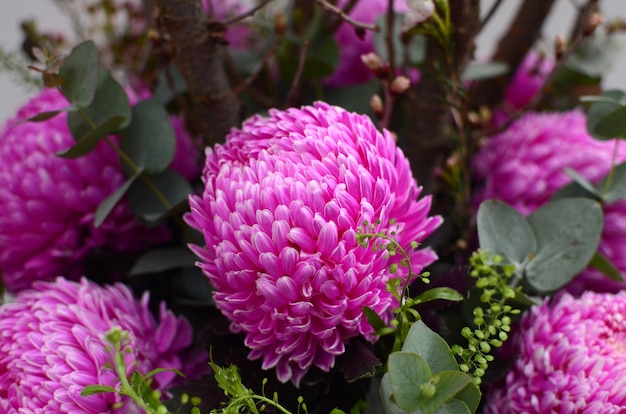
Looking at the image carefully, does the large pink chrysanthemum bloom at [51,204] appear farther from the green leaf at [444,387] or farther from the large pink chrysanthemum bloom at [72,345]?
the green leaf at [444,387]

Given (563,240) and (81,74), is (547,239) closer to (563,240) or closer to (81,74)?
(563,240)

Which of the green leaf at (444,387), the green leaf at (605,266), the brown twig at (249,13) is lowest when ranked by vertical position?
the green leaf at (605,266)

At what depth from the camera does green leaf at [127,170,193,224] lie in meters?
0.41

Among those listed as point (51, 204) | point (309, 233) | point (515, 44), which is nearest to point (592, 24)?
point (515, 44)

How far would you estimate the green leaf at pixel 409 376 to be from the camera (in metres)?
0.27

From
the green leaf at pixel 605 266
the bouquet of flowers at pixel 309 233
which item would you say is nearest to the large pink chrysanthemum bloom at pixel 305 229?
the bouquet of flowers at pixel 309 233

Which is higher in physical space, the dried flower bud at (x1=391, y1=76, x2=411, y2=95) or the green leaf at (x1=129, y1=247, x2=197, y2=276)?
the dried flower bud at (x1=391, y1=76, x2=411, y2=95)

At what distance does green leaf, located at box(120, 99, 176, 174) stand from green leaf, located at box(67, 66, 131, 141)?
0.02 metres

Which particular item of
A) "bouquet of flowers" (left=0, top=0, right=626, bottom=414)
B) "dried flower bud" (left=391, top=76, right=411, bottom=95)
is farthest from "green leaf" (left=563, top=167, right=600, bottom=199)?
"dried flower bud" (left=391, top=76, right=411, bottom=95)

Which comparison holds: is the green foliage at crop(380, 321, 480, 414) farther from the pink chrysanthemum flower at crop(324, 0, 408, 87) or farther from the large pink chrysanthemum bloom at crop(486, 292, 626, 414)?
the pink chrysanthemum flower at crop(324, 0, 408, 87)

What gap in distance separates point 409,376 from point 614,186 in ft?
0.71

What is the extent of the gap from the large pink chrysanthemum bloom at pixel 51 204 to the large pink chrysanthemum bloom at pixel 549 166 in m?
0.25

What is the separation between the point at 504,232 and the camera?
37 centimetres

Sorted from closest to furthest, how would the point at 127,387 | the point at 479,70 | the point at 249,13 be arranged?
the point at 127,387 → the point at 249,13 → the point at 479,70
